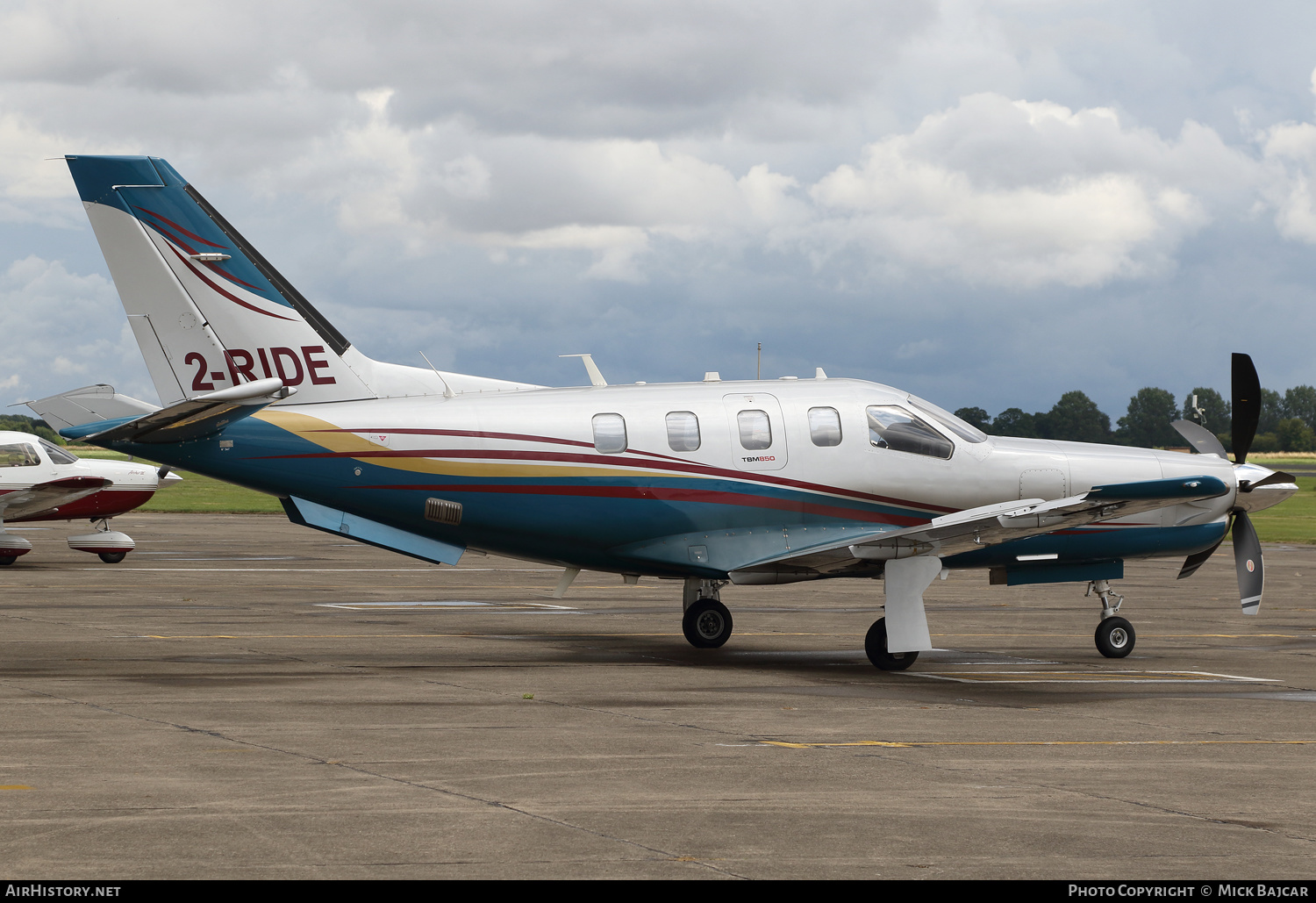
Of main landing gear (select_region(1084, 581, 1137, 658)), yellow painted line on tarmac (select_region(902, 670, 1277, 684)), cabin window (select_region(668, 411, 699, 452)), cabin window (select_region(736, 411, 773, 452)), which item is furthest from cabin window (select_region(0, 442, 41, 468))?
main landing gear (select_region(1084, 581, 1137, 658))

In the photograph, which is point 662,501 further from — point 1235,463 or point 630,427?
point 1235,463

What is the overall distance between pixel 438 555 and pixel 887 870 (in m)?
9.97

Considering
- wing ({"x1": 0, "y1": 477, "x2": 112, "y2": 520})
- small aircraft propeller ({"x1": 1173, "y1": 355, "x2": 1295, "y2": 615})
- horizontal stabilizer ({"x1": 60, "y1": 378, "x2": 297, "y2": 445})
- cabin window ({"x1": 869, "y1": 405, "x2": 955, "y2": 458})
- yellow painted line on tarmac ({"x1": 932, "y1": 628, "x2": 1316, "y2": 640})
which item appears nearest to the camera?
horizontal stabilizer ({"x1": 60, "y1": 378, "x2": 297, "y2": 445})

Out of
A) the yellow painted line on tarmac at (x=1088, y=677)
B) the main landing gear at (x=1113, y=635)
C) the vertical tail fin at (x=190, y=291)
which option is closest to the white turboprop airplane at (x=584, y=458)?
the vertical tail fin at (x=190, y=291)

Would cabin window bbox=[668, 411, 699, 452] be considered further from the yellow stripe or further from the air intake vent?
the air intake vent

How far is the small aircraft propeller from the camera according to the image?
1644 centimetres

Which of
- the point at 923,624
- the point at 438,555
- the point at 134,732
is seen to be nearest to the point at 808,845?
the point at 134,732

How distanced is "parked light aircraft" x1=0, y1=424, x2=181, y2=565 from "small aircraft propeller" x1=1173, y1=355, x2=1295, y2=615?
2326 cm

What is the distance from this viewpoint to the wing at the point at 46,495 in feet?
96.2

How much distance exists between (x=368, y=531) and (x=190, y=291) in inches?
139

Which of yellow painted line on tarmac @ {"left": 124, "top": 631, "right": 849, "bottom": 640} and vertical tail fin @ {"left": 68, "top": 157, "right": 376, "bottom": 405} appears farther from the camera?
yellow painted line on tarmac @ {"left": 124, "top": 631, "right": 849, "bottom": 640}

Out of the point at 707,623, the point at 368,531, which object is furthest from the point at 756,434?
the point at 368,531

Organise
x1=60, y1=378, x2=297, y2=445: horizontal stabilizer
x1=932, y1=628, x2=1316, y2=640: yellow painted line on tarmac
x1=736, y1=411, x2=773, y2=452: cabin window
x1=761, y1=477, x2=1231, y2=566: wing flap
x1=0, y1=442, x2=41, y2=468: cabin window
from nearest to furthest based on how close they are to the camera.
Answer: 1. x1=761, y1=477, x2=1231, y2=566: wing flap
2. x1=60, y1=378, x2=297, y2=445: horizontal stabilizer
3. x1=736, y1=411, x2=773, y2=452: cabin window
4. x1=932, y1=628, x2=1316, y2=640: yellow painted line on tarmac
5. x1=0, y1=442, x2=41, y2=468: cabin window

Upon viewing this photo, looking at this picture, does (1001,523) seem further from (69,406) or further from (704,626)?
(69,406)
